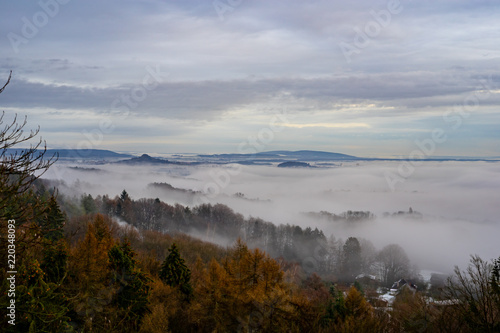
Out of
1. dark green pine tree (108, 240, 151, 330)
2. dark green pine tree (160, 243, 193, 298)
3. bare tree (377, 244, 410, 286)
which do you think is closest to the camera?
dark green pine tree (108, 240, 151, 330)

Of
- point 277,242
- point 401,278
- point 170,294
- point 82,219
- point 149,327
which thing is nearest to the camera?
Answer: point 149,327

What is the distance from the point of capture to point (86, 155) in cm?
18825

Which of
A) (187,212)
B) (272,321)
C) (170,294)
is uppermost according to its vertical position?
(272,321)

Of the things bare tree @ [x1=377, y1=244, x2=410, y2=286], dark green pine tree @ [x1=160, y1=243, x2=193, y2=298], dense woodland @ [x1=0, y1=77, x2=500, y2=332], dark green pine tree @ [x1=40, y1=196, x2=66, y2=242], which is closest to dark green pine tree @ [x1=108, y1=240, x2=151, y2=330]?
dense woodland @ [x1=0, y1=77, x2=500, y2=332]

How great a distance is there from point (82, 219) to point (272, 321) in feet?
197

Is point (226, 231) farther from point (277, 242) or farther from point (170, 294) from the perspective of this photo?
point (170, 294)

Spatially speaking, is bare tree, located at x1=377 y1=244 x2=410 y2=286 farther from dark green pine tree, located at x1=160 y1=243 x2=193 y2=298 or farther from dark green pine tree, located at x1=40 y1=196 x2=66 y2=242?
dark green pine tree, located at x1=40 y1=196 x2=66 y2=242

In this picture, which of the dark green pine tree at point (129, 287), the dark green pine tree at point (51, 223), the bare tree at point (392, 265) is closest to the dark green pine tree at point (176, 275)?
the dark green pine tree at point (129, 287)

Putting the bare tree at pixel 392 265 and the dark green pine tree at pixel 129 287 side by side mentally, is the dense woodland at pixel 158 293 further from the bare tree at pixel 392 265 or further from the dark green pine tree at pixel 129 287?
the bare tree at pixel 392 265

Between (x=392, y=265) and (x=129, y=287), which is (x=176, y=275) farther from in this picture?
(x=392, y=265)

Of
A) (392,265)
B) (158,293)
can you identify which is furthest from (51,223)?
(392,265)

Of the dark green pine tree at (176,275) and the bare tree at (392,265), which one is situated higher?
the dark green pine tree at (176,275)

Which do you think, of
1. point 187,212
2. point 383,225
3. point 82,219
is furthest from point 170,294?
point 383,225

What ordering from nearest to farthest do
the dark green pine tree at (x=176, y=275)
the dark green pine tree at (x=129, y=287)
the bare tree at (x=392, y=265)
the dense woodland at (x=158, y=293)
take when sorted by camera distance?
the dense woodland at (x=158, y=293) → the dark green pine tree at (x=129, y=287) → the dark green pine tree at (x=176, y=275) → the bare tree at (x=392, y=265)
